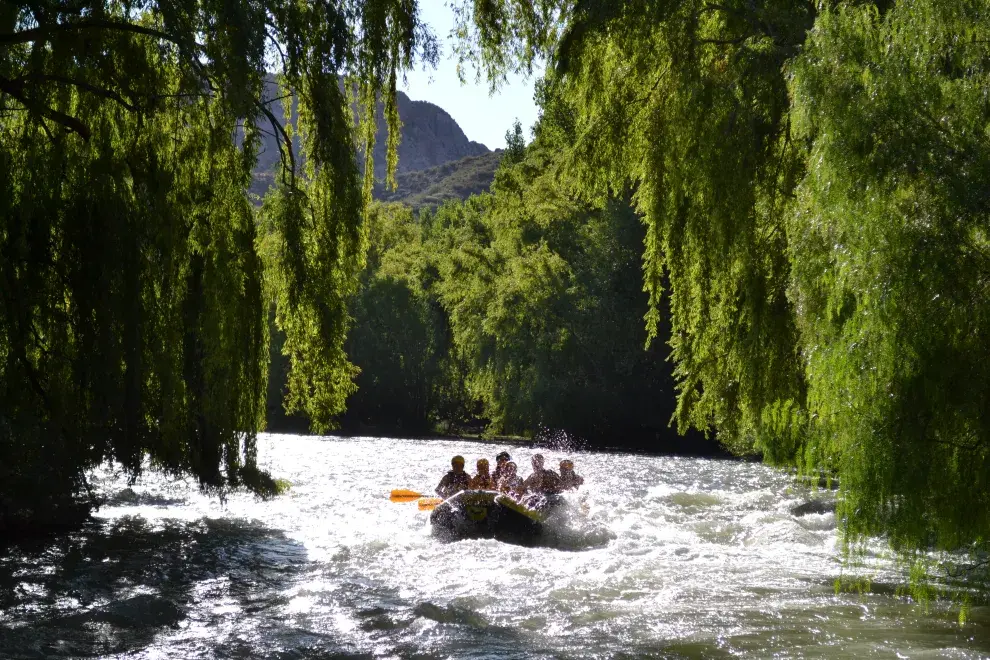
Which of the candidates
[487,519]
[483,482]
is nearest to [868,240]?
[487,519]

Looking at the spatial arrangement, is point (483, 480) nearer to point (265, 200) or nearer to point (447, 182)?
point (265, 200)

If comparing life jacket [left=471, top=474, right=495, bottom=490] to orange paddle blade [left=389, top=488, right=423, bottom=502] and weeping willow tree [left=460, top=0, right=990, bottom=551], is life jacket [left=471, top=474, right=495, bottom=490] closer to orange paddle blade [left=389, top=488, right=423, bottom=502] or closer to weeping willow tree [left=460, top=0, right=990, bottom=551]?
orange paddle blade [left=389, top=488, right=423, bottom=502]

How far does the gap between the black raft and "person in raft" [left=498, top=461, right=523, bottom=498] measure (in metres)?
1.50

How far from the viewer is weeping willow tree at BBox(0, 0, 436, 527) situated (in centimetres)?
815

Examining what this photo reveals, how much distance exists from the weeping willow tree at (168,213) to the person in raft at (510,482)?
18.8 feet

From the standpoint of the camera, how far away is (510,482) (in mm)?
15070

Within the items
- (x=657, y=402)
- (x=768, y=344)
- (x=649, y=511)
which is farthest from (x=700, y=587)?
(x=657, y=402)

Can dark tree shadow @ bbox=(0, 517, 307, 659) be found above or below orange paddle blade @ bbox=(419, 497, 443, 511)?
below

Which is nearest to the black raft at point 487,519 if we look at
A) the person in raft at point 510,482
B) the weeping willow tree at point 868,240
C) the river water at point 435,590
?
the river water at point 435,590

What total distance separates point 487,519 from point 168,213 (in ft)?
19.7

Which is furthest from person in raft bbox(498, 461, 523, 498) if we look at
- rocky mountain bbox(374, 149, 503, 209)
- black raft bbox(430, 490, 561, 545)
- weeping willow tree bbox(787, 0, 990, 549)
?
rocky mountain bbox(374, 149, 503, 209)

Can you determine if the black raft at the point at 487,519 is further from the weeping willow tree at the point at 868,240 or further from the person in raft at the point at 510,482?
the weeping willow tree at the point at 868,240

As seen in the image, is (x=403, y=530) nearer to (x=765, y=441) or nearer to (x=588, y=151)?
(x=765, y=441)

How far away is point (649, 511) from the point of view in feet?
54.0
